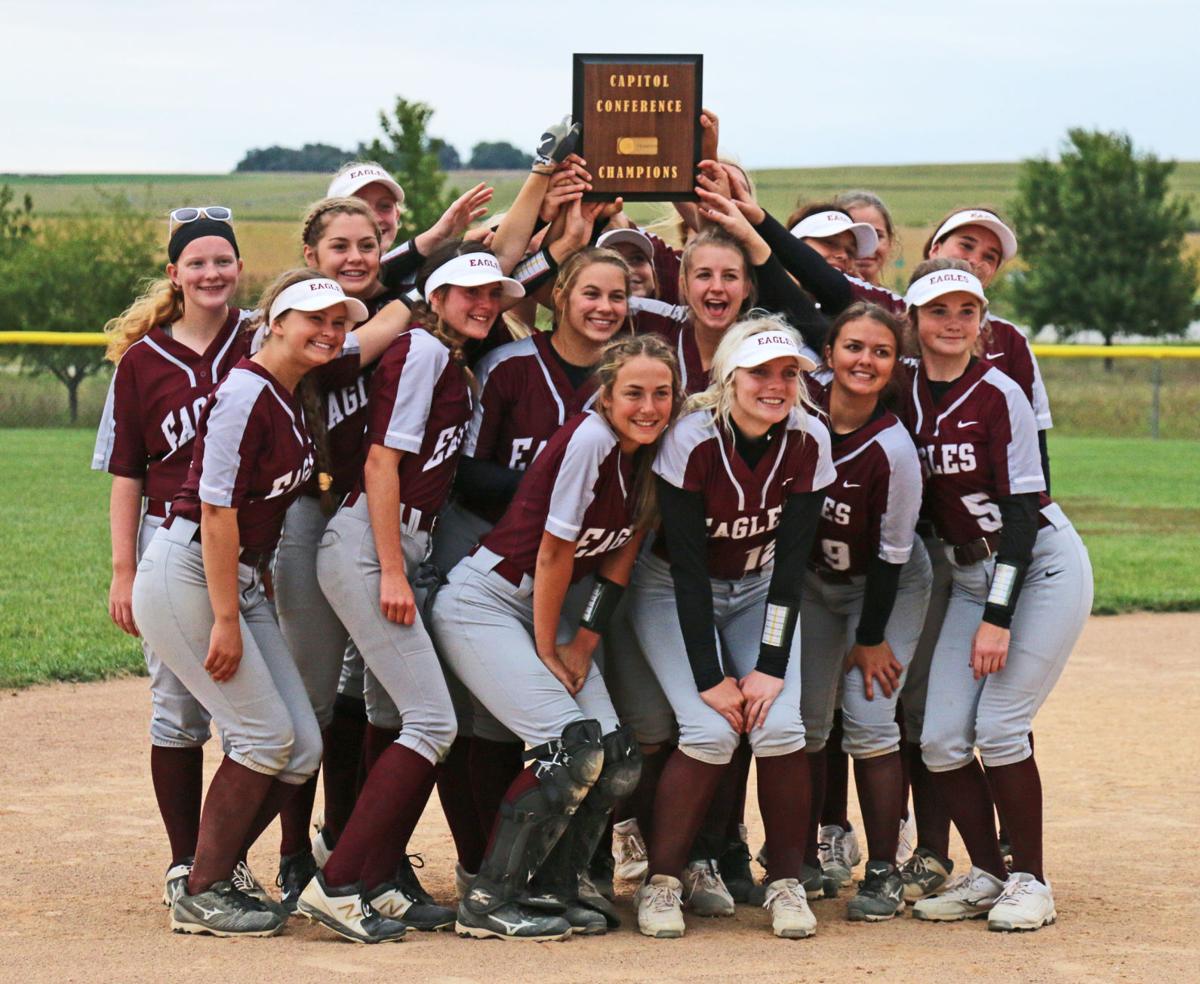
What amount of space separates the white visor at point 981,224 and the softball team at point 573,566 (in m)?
0.38

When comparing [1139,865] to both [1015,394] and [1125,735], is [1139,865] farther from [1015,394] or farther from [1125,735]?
[1125,735]

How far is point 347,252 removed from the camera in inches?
175

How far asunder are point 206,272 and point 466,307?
0.69 m

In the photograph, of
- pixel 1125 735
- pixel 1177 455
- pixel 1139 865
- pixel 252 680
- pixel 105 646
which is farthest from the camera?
pixel 1177 455

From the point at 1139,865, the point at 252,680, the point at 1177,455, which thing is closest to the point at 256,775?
the point at 252,680

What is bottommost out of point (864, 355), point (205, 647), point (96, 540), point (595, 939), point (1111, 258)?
point (96, 540)

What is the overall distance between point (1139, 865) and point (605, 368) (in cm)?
234

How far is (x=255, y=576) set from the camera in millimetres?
4141

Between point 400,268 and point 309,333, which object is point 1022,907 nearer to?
point 309,333

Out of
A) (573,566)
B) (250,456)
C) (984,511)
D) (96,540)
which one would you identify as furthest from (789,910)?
(96,540)

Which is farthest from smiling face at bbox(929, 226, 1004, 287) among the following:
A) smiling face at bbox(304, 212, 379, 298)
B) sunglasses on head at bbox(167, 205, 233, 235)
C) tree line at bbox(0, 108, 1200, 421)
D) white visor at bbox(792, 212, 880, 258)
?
tree line at bbox(0, 108, 1200, 421)

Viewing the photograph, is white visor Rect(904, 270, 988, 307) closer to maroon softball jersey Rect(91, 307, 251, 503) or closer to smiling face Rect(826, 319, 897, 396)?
smiling face Rect(826, 319, 897, 396)

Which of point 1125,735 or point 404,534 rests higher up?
point 404,534

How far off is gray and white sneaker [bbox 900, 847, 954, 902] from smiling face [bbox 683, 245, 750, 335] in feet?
5.28
